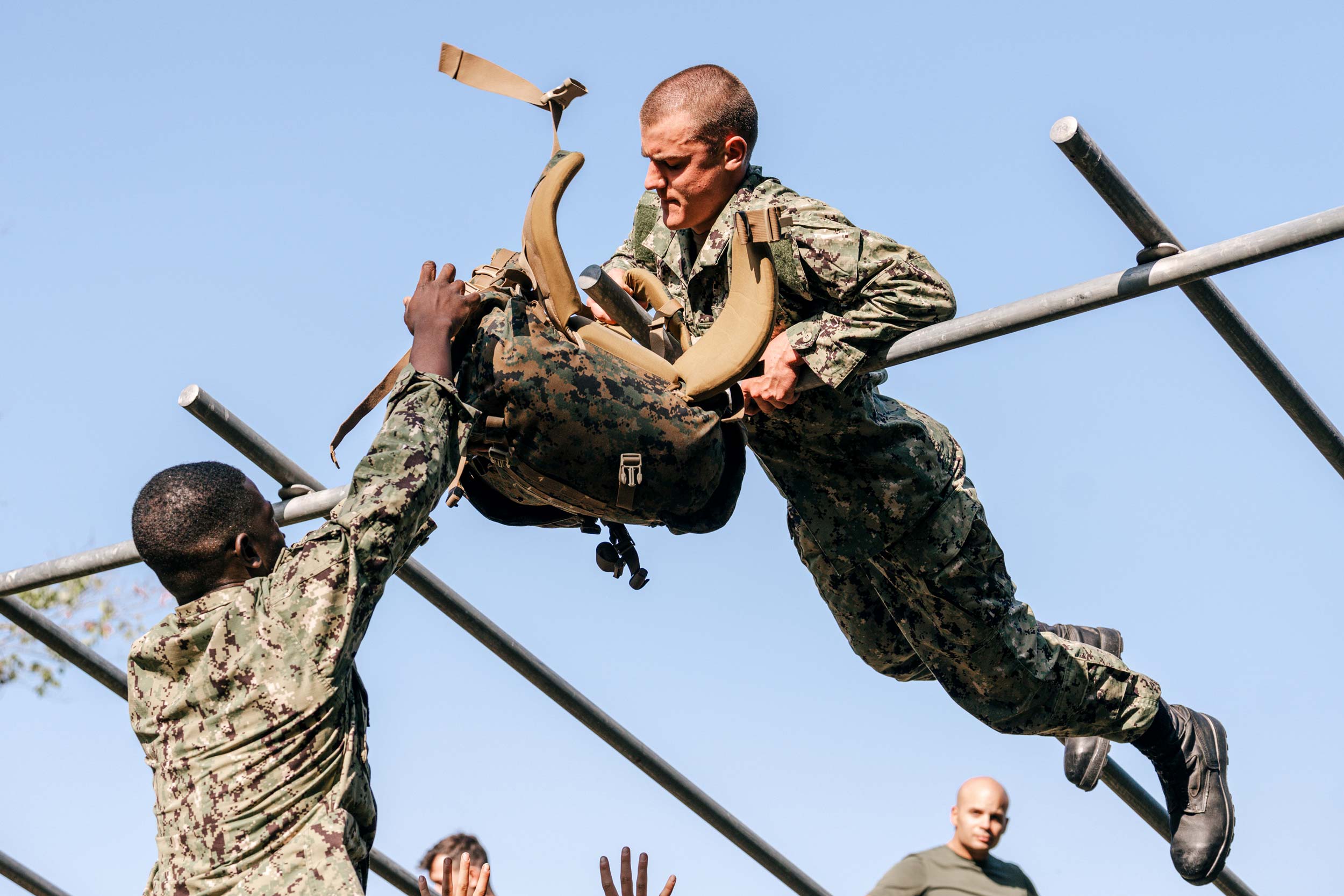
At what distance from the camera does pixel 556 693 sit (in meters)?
6.34

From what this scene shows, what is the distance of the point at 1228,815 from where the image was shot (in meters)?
5.60

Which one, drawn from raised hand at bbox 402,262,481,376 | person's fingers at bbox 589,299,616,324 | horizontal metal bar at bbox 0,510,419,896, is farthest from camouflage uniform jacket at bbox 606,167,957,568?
horizontal metal bar at bbox 0,510,419,896

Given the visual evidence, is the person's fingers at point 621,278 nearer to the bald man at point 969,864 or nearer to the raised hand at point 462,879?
the raised hand at point 462,879

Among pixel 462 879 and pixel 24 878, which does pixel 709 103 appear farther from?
pixel 24 878

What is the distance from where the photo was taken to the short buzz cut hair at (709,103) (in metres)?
4.19

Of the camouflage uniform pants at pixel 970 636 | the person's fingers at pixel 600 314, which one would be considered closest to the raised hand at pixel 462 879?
the person's fingers at pixel 600 314

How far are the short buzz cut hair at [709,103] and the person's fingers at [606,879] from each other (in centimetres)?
167

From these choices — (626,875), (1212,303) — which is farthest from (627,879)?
(1212,303)

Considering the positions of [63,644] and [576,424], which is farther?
[63,644]

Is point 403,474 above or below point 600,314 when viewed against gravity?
below

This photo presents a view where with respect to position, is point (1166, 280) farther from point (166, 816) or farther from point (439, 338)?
point (166, 816)

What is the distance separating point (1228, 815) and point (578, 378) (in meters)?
2.85

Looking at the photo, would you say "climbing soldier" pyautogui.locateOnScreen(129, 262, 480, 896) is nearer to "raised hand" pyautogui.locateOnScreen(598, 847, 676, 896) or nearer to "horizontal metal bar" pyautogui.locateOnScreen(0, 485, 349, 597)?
"raised hand" pyautogui.locateOnScreen(598, 847, 676, 896)

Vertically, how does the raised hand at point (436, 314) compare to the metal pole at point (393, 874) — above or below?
above
